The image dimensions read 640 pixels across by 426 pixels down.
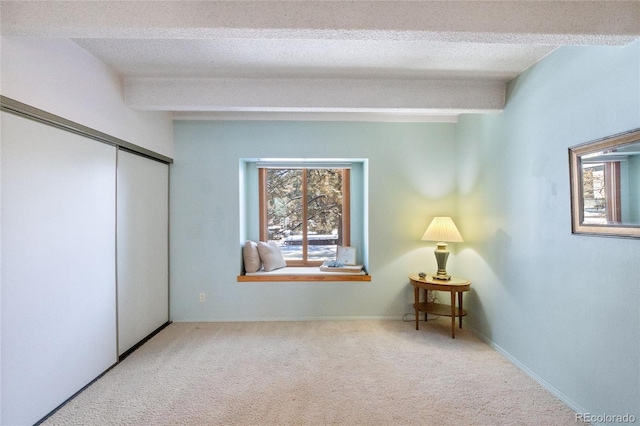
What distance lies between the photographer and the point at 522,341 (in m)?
2.67

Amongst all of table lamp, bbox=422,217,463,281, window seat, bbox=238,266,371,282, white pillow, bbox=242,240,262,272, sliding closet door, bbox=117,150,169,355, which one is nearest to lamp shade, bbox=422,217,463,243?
table lamp, bbox=422,217,463,281

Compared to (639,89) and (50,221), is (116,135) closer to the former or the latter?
(50,221)

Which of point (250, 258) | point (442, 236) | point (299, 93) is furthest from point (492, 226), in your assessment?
point (250, 258)

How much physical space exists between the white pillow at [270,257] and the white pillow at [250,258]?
0.09m

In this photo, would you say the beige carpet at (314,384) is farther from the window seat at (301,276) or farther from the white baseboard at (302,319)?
the window seat at (301,276)

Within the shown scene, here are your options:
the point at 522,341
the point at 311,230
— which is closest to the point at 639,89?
the point at 522,341

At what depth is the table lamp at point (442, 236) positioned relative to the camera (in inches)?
136

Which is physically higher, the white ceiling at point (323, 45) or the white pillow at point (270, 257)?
the white ceiling at point (323, 45)

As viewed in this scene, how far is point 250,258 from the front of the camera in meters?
3.94

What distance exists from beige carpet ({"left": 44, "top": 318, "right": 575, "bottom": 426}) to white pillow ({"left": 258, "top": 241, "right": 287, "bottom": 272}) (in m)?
0.91

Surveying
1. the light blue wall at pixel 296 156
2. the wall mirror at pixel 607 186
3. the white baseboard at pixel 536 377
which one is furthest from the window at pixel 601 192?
the light blue wall at pixel 296 156

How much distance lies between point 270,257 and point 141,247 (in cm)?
149

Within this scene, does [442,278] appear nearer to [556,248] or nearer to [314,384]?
[556,248]

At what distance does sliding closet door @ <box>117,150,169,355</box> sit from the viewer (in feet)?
9.43
